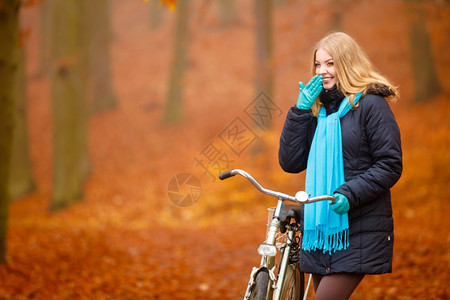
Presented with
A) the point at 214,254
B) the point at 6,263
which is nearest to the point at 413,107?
the point at 214,254

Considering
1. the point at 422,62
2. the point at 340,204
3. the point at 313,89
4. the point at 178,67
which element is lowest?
the point at 340,204

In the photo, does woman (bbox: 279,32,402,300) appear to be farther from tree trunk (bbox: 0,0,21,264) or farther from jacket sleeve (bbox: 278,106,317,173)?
tree trunk (bbox: 0,0,21,264)

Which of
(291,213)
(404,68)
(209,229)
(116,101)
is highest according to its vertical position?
(404,68)

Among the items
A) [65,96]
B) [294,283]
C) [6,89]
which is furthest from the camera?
[65,96]

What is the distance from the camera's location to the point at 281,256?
3.22 metres

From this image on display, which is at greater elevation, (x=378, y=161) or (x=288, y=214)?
(x=378, y=161)

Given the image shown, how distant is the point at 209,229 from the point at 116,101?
11981 millimetres

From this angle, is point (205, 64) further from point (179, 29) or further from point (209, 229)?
point (209, 229)

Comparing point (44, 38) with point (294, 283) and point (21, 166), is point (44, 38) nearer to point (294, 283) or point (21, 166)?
point (21, 166)

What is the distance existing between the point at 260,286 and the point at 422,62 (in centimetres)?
1395

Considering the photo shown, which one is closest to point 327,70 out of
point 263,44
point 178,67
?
point 263,44

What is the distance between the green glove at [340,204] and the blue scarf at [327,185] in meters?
0.15

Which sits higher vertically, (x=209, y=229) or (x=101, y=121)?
(x=101, y=121)

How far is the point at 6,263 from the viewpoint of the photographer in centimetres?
625
